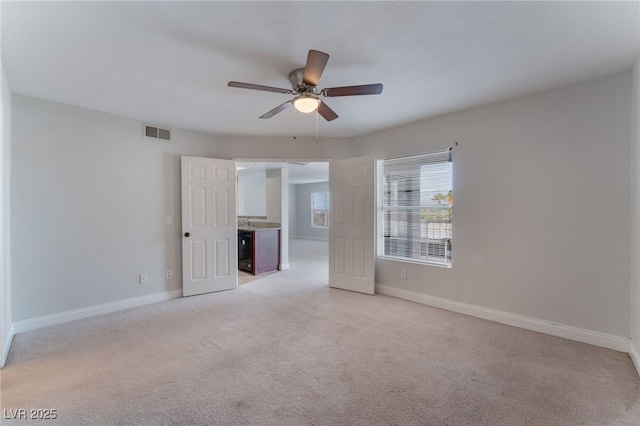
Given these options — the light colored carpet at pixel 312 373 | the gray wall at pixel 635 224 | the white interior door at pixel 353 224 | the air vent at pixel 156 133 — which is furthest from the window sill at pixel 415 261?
the air vent at pixel 156 133

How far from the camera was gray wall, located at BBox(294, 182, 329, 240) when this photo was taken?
11430 millimetres

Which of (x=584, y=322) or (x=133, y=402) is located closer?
(x=133, y=402)

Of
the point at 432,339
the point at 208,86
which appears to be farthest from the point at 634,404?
the point at 208,86

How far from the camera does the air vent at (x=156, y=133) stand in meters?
3.78

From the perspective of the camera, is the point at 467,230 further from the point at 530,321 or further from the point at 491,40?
the point at 491,40

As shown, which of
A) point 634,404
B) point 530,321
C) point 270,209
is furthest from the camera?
point 270,209

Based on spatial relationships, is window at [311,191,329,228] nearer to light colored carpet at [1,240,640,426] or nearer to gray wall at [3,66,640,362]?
gray wall at [3,66,640,362]

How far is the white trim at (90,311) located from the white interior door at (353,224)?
2.45 meters

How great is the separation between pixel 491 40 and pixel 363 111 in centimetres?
159

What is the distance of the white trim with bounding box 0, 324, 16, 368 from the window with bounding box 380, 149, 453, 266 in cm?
411

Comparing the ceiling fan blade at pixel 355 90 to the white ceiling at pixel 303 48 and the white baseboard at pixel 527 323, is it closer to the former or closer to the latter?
the white ceiling at pixel 303 48

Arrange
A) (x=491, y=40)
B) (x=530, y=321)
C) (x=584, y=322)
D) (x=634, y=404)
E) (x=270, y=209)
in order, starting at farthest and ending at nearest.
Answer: (x=270, y=209) → (x=530, y=321) → (x=584, y=322) → (x=491, y=40) → (x=634, y=404)

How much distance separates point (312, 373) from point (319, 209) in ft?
31.0

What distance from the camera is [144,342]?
2688mm
